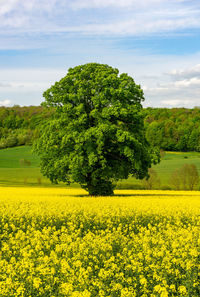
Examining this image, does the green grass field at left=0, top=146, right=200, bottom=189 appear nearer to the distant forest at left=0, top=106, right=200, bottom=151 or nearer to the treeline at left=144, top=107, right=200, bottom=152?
the treeline at left=144, top=107, right=200, bottom=152

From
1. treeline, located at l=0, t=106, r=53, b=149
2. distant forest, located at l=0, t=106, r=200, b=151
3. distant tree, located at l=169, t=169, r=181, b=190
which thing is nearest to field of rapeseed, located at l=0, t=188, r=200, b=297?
distant tree, located at l=169, t=169, r=181, b=190

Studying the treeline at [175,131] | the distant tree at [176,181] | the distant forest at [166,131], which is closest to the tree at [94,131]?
the distant tree at [176,181]

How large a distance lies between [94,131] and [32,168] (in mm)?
57248

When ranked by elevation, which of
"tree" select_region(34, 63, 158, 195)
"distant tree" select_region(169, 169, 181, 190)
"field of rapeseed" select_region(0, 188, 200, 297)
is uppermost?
"tree" select_region(34, 63, 158, 195)

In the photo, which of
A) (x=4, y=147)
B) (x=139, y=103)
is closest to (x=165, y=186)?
(x=139, y=103)

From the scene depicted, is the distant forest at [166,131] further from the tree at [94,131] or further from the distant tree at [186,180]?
the tree at [94,131]

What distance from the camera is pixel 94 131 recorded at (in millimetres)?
27969

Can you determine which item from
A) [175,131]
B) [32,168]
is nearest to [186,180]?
[32,168]

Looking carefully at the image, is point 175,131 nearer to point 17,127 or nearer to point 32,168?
point 32,168

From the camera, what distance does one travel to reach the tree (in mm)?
28562

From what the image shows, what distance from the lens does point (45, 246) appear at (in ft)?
39.0

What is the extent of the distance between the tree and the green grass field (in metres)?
20.2

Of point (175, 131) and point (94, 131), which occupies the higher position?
point (175, 131)

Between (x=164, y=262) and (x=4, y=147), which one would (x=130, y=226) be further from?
(x=4, y=147)
